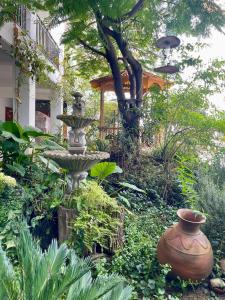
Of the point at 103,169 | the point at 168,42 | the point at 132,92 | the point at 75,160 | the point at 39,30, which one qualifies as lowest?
the point at 103,169

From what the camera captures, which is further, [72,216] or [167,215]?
[167,215]

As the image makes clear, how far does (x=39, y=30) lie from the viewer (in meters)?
8.08

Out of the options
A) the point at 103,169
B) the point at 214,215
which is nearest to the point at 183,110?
the point at 214,215

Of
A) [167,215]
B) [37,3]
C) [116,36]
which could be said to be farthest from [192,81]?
[37,3]

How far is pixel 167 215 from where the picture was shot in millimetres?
4730

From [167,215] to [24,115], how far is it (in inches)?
164

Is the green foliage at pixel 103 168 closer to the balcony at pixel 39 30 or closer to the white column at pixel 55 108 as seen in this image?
the balcony at pixel 39 30

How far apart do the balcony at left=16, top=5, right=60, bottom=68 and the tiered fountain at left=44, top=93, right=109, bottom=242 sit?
10.7 feet

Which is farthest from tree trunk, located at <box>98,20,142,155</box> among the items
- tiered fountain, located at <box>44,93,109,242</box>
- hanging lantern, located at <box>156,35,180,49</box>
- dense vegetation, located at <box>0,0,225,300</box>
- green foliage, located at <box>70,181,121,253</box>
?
green foliage, located at <box>70,181,121,253</box>

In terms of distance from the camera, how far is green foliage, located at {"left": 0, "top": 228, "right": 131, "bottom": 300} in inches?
63.0

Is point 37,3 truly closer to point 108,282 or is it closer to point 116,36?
point 116,36

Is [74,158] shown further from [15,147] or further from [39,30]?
[39,30]

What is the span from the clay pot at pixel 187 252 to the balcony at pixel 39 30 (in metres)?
5.13

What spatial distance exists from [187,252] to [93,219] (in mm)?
1113
